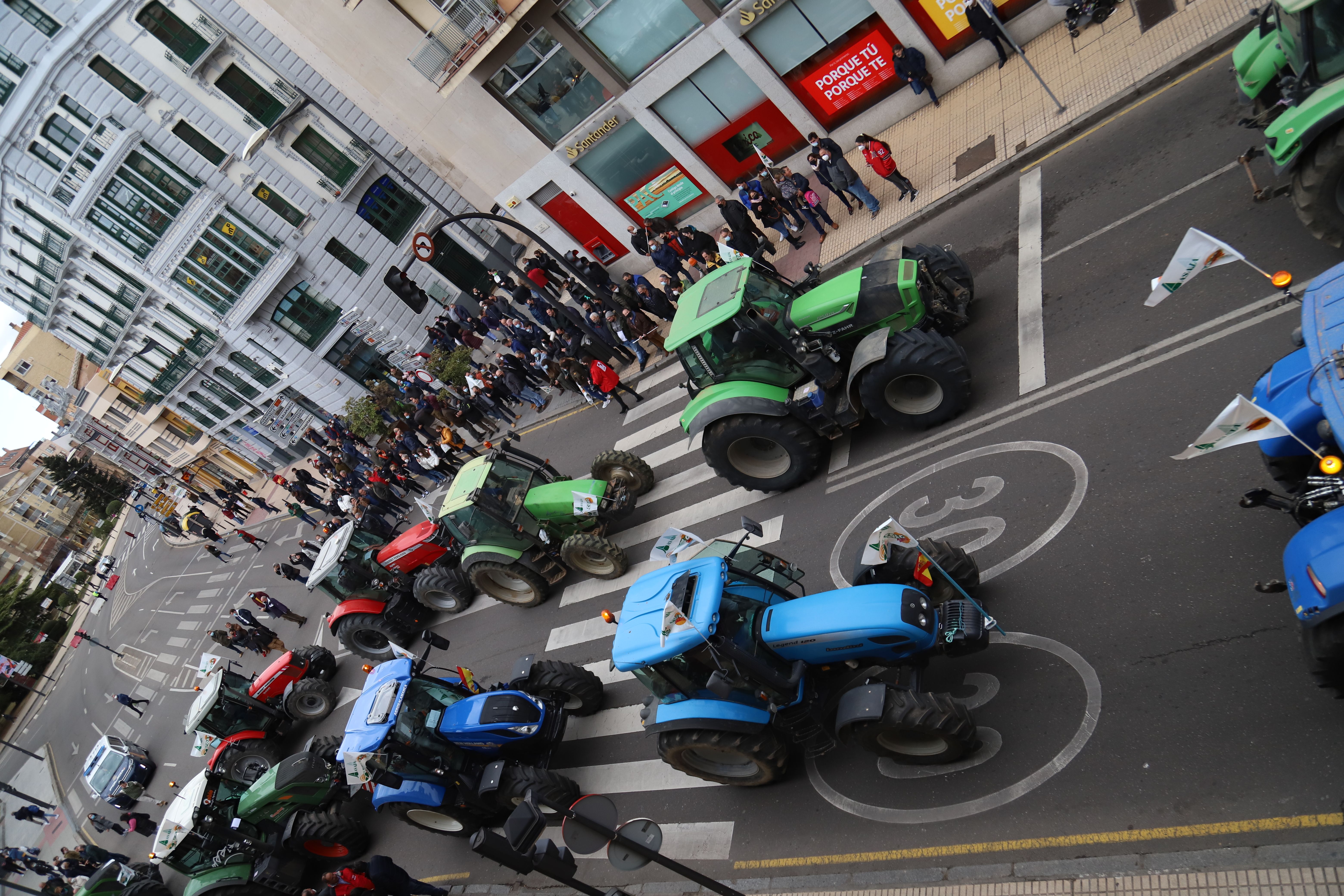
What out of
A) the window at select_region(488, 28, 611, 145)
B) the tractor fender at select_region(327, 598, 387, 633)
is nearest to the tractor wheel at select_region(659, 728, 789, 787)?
the tractor fender at select_region(327, 598, 387, 633)

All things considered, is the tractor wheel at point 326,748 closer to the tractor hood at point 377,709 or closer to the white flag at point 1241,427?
the tractor hood at point 377,709

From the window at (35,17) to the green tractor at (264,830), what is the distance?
3247 centimetres

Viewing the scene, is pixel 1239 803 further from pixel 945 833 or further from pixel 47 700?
pixel 47 700

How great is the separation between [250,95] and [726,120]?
72.0ft

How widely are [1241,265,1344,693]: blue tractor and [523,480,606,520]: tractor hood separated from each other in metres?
9.50

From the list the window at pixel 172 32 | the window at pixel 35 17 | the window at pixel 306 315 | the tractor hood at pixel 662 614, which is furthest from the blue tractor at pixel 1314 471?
the window at pixel 35 17

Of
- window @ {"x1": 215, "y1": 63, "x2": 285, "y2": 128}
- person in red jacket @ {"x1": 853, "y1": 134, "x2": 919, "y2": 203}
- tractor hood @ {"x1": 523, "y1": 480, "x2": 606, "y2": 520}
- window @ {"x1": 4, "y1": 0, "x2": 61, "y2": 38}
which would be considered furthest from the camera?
window @ {"x1": 215, "y1": 63, "x2": 285, "y2": 128}

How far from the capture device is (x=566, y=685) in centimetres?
1142

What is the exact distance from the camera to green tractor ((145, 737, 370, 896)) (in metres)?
12.2

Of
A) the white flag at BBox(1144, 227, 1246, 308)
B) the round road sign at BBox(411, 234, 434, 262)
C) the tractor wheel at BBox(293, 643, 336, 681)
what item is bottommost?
the tractor wheel at BBox(293, 643, 336, 681)

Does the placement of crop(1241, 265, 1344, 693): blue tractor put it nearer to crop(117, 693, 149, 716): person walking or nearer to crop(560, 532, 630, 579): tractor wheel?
crop(560, 532, 630, 579): tractor wheel

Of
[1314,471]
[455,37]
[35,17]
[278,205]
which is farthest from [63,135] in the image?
[1314,471]

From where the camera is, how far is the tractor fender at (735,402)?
11.6 meters

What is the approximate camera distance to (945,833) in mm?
7344
